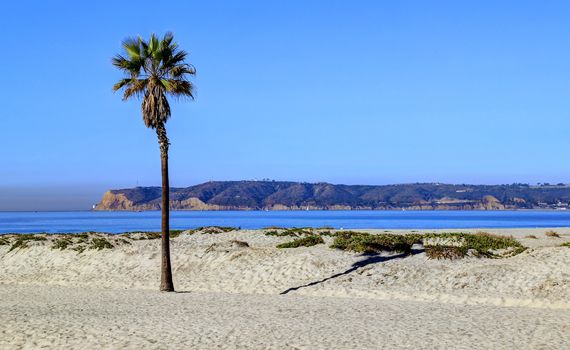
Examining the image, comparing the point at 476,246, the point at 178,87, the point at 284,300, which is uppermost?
the point at 178,87

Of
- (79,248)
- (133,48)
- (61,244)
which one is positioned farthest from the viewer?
(61,244)

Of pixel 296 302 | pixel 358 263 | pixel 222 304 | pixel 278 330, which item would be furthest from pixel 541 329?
pixel 358 263

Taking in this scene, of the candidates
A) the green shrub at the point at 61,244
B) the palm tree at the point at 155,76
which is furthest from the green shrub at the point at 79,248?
the palm tree at the point at 155,76

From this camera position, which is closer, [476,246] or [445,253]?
[445,253]

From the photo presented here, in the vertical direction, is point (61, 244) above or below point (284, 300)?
above

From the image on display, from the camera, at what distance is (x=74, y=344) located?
1636 centimetres

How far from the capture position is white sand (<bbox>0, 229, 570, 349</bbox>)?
56.5 feet

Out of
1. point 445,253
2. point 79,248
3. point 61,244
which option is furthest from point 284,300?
point 61,244

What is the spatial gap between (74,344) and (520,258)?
64.8 feet

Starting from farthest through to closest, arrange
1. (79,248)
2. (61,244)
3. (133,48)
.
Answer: (61,244) < (79,248) < (133,48)

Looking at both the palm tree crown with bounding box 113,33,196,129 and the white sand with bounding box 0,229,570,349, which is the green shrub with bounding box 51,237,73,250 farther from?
the palm tree crown with bounding box 113,33,196,129

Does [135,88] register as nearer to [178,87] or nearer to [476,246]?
[178,87]

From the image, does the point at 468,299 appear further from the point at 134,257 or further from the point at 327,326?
the point at 134,257

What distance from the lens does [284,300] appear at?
25.4 metres
